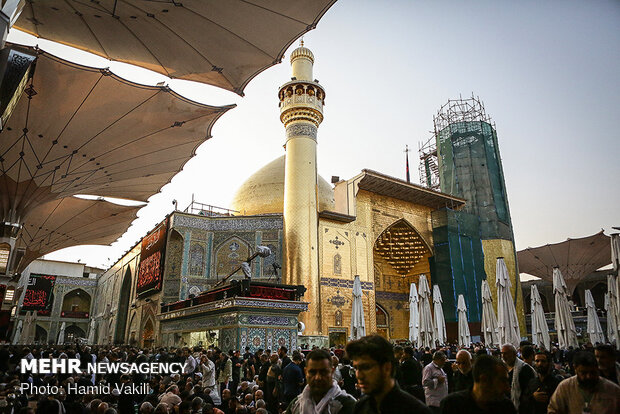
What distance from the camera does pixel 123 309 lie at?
25.6 meters

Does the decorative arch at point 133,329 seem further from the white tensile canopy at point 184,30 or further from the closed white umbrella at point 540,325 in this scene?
the closed white umbrella at point 540,325

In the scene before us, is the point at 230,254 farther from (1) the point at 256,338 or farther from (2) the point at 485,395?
(2) the point at 485,395

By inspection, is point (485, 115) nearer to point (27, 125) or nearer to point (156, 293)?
point (156, 293)

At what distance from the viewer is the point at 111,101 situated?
10.7 m

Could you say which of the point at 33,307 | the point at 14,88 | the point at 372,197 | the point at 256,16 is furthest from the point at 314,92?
the point at 33,307

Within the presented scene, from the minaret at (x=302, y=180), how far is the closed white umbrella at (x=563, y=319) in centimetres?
779

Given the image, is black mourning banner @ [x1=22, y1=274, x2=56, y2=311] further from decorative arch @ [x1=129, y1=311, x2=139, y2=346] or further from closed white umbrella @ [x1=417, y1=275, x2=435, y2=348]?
closed white umbrella @ [x1=417, y1=275, x2=435, y2=348]

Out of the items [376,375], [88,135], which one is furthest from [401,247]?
[376,375]

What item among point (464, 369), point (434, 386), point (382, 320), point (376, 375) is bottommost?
point (434, 386)

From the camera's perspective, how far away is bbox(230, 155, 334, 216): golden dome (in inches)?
851

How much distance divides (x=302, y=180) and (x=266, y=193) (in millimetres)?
6255

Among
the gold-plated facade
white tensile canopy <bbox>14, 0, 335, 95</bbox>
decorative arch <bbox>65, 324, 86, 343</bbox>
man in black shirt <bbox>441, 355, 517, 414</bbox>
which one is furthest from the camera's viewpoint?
decorative arch <bbox>65, 324, 86, 343</bbox>

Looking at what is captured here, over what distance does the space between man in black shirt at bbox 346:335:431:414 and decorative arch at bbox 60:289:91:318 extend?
37.6 m

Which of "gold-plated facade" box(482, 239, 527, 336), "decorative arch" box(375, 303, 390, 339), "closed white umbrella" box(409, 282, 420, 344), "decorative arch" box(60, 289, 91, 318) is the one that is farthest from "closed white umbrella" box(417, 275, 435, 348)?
"decorative arch" box(60, 289, 91, 318)
